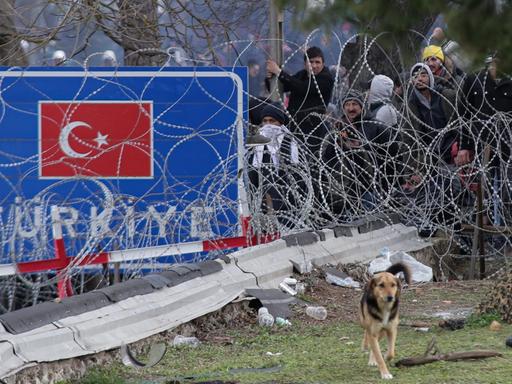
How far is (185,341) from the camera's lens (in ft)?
28.6

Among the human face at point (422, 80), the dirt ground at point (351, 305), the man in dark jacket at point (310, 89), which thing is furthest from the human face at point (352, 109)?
the dirt ground at point (351, 305)

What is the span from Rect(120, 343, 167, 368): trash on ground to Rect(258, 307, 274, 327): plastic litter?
1.70 metres

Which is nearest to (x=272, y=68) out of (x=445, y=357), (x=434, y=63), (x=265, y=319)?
(x=434, y=63)

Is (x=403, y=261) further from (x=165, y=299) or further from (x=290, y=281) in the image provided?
(x=165, y=299)

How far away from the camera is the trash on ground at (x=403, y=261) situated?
11.9 meters

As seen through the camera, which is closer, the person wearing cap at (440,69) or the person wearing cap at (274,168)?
the person wearing cap at (274,168)

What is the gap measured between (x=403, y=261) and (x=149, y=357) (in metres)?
4.36

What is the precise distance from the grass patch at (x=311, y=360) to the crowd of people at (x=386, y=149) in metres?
2.05

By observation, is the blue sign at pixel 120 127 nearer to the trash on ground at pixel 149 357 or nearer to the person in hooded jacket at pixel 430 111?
the person in hooded jacket at pixel 430 111

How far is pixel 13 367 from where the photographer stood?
23.1 ft

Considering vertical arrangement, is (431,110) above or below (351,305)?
above

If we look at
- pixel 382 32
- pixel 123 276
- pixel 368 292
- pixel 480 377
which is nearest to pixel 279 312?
pixel 123 276

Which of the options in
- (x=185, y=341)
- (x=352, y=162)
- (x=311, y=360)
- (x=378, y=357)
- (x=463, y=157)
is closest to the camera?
(x=378, y=357)

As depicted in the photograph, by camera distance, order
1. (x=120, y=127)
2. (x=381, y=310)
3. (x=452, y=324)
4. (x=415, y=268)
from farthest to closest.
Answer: (x=120, y=127) → (x=415, y=268) → (x=452, y=324) → (x=381, y=310)
